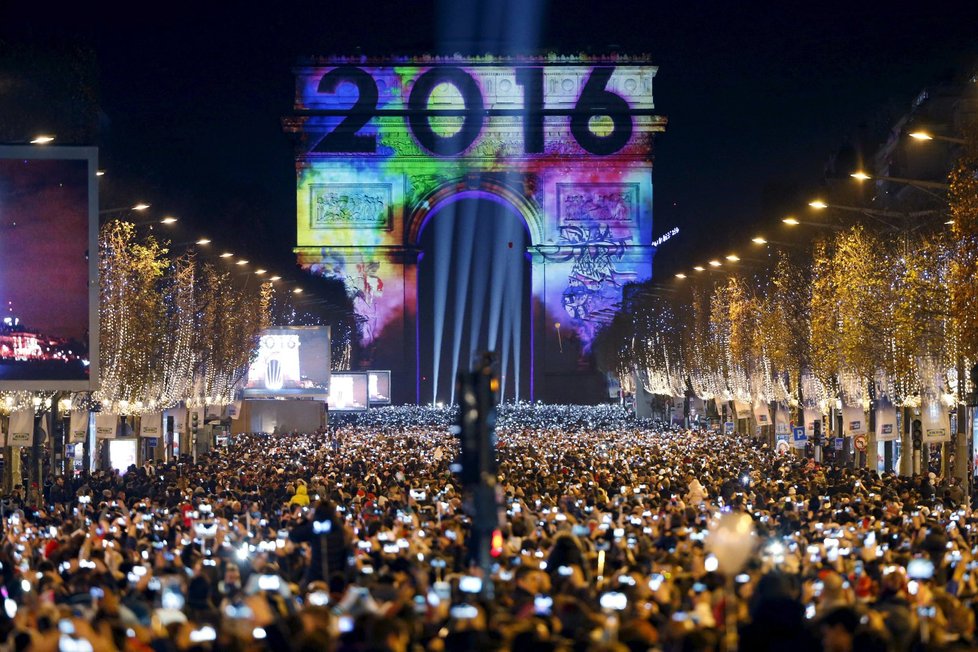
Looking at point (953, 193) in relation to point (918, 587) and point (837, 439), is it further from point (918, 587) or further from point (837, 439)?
point (837, 439)

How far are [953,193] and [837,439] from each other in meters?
→ 26.2

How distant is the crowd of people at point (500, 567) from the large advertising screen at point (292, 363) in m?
31.5

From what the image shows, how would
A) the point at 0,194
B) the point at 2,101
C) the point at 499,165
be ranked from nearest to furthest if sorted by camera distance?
the point at 0,194 → the point at 2,101 → the point at 499,165

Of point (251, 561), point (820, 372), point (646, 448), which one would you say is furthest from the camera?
point (646, 448)

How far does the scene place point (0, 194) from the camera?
96.3 ft

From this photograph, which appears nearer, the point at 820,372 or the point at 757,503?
the point at 757,503

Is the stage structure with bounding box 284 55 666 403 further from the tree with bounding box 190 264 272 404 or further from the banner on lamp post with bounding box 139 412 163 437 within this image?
the banner on lamp post with bounding box 139 412 163 437

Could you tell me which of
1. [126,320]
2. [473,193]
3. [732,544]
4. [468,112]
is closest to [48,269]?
[732,544]

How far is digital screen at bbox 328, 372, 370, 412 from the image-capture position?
81938 mm

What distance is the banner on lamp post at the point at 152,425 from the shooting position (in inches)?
2002

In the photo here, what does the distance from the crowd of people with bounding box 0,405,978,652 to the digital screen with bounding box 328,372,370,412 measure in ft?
139

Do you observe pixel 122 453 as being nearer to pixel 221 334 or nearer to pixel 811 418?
pixel 221 334

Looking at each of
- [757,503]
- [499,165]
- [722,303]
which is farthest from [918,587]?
[499,165]

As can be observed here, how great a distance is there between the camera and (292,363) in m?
71.2
